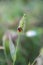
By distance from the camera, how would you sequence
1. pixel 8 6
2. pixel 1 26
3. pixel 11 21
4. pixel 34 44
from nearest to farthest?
pixel 34 44
pixel 1 26
pixel 11 21
pixel 8 6

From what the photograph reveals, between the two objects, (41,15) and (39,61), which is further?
(41,15)

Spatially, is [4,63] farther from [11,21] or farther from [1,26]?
[11,21]

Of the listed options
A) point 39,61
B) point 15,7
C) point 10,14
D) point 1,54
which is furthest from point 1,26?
point 39,61

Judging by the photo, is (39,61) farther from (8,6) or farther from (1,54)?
(8,6)

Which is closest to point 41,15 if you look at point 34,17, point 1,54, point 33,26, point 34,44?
point 34,17

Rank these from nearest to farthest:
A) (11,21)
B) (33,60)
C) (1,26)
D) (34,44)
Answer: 1. (33,60)
2. (34,44)
3. (1,26)
4. (11,21)

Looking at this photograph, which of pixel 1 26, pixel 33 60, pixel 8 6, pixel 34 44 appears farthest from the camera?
pixel 8 6
